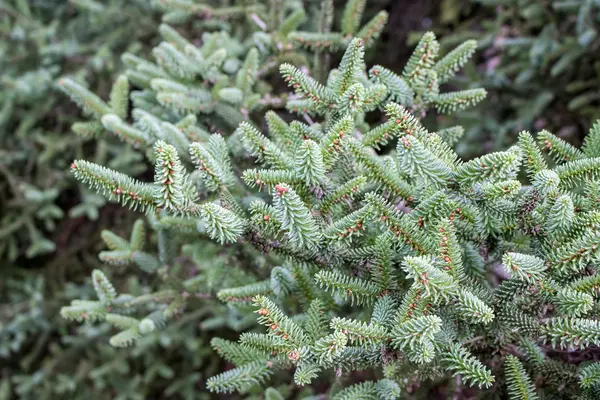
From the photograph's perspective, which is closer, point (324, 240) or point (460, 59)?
point (324, 240)

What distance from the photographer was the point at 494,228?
1524 mm

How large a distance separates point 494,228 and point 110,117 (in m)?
1.55

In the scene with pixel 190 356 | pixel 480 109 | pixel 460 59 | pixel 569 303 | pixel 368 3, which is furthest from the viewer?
pixel 368 3

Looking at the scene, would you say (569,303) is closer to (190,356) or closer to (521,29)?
(521,29)

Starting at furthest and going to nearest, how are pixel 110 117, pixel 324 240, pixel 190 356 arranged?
pixel 190 356, pixel 110 117, pixel 324 240

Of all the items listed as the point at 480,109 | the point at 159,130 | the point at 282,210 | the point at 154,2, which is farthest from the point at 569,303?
the point at 154,2

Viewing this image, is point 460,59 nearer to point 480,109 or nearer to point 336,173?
point 336,173

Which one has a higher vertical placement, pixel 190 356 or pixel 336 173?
pixel 336 173

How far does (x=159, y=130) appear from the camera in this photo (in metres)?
2.09

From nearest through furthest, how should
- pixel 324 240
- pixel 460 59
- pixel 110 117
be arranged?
pixel 324 240
pixel 460 59
pixel 110 117

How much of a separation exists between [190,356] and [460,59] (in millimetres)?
2664

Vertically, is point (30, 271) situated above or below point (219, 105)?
below

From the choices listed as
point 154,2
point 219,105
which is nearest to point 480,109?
point 219,105

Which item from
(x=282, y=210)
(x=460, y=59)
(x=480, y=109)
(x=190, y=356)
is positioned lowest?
(x=190, y=356)
